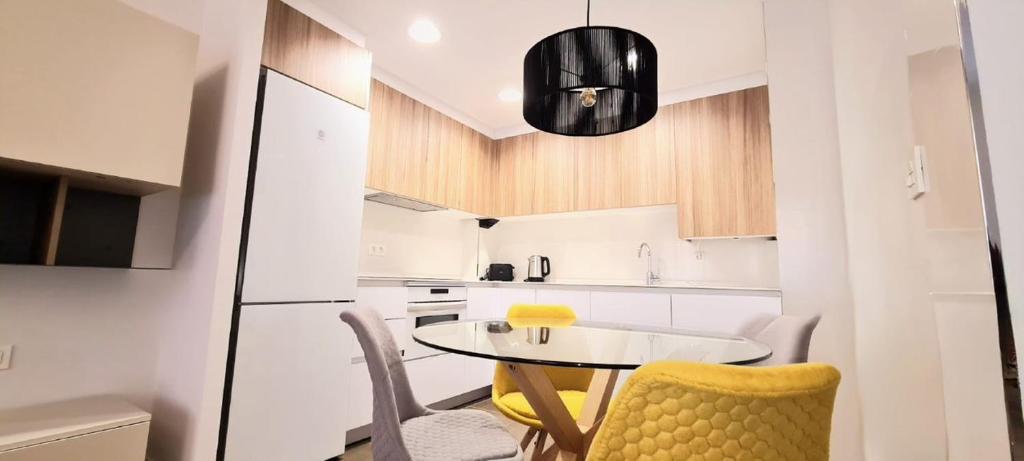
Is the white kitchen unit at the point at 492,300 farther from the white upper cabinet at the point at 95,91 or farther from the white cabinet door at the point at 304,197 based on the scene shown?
the white upper cabinet at the point at 95,91

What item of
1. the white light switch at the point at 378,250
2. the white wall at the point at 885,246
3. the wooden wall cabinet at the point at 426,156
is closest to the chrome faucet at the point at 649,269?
the wooden wall cabinet at the point at 426,156

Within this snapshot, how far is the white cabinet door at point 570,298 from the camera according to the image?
330cm

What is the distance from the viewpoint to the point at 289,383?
209cm

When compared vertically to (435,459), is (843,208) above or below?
above

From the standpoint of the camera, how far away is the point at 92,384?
1888 millimetres

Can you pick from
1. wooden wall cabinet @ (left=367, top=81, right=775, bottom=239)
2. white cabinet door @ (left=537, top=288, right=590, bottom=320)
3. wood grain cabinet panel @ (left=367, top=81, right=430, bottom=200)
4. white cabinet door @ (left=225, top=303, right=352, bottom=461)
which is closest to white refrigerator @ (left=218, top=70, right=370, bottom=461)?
white cabinet door @ (left=225, top=303, right=352, bottom=461)

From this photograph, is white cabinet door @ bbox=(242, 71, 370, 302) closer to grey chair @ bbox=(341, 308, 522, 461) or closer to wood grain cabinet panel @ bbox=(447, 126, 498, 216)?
grey chair @ bbox=(341, 308, 522, 461)

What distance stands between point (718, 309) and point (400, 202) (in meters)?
2.60

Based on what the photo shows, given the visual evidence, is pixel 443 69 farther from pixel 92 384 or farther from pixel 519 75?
pixel 92 384

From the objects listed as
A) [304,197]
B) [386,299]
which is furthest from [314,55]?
[386,299]

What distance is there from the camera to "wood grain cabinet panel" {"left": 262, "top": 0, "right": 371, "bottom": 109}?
7.36ft

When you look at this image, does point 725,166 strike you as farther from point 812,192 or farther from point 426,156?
point 426,156

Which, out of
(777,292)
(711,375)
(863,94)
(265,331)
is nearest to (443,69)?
(265,331)

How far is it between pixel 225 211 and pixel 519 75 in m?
2.32
